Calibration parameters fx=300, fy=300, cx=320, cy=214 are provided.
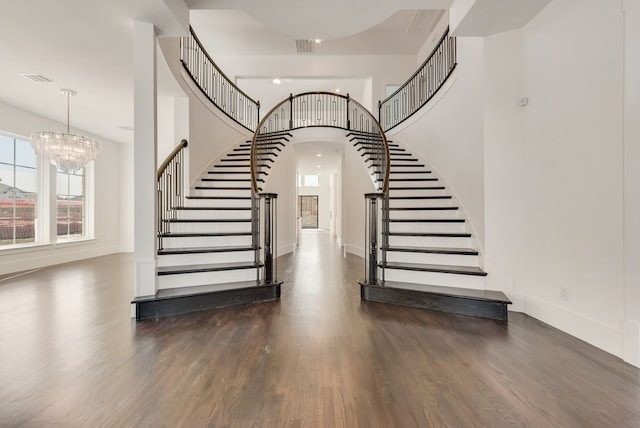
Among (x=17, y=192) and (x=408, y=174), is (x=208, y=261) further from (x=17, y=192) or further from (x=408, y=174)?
(x=17, y=192)

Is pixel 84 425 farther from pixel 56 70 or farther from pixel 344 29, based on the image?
pixel 56 70

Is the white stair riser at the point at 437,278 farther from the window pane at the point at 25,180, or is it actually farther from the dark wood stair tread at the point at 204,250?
the window pane at the point at 25,180

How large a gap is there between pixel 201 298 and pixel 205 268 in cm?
40

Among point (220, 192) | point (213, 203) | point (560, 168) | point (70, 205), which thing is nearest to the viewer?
point (560, 168)

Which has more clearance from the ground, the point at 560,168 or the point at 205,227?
the point at 560,168

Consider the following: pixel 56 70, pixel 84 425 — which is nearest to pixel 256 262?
pixel 84 425

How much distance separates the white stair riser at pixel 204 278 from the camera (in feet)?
10.8

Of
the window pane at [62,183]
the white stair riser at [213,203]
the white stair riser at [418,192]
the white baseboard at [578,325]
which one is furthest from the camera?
the window pane at [62,183]

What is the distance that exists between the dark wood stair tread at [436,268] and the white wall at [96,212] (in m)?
6.57

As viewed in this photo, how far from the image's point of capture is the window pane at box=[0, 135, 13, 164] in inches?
215

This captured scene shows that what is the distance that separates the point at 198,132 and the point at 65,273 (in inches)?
134

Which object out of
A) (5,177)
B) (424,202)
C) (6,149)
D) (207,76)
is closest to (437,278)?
(424,202)

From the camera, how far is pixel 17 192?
18.8 ft

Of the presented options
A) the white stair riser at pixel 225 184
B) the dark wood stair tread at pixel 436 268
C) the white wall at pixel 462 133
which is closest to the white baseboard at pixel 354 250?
the white wall at pixel 462 133
